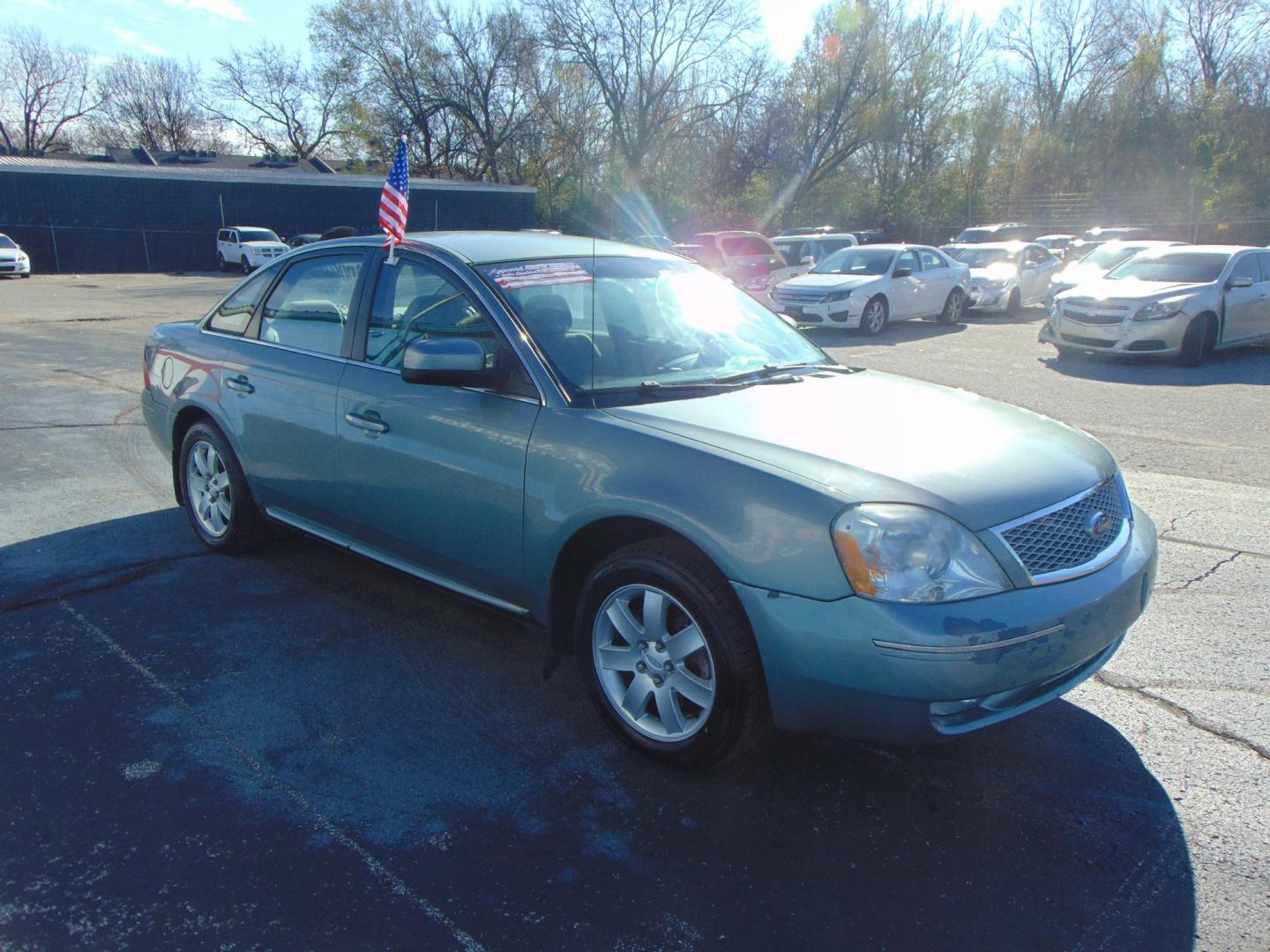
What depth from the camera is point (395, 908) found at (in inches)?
98.4

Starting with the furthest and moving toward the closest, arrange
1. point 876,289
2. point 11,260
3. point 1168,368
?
point 11,260 < point 876,289 < point 1168,368

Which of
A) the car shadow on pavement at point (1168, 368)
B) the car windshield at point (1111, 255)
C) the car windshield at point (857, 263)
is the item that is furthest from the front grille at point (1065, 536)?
the car windshield at point (1111, 255)

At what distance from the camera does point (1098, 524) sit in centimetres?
311

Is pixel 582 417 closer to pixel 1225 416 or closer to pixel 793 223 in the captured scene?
pixel 1225 416

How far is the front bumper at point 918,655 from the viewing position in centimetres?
262

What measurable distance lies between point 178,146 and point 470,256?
231ft

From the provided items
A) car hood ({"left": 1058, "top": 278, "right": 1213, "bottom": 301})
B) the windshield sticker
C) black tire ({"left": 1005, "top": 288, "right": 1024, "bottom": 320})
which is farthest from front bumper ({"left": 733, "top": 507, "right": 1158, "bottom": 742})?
black tire ({"left": 1005, "top": 288, "right": 1024, "bottom": 320})

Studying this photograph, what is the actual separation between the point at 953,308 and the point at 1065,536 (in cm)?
1603

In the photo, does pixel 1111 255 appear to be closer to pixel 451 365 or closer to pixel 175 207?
pixel 451 365

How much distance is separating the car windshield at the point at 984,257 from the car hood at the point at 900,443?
1809cm

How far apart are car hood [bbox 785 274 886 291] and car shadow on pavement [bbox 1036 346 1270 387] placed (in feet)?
11.5

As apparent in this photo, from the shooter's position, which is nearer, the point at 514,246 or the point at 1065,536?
the point at 1065,536

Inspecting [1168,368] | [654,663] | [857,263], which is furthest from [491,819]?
[857,263]

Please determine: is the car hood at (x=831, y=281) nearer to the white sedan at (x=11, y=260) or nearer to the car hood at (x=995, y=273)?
the car hood at (x=995, y=273)
